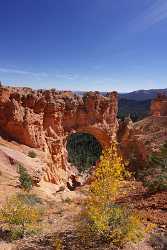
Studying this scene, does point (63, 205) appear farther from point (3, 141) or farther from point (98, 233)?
point (3, 141)

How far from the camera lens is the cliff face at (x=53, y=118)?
2970cm

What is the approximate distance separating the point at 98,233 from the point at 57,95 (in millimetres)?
23173

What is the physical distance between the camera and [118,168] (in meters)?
11.4

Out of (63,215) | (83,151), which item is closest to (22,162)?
(63,215)

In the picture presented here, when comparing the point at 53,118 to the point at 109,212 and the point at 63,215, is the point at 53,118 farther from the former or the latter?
the point at 109,212

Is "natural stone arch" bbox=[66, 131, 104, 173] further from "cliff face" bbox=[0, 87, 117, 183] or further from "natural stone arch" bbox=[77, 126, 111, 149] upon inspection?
"cliff face" bbox=[0, 87, 117, 183]

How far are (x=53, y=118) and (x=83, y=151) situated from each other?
1312 inches

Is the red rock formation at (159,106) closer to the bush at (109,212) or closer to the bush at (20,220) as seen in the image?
the bush at (20,220)

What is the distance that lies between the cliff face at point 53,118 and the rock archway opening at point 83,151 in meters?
20.4

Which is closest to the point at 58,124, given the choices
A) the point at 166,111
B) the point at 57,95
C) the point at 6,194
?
the point at 57,95

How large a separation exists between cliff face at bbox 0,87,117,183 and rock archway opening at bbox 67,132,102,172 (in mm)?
20441

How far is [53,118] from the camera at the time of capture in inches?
1303

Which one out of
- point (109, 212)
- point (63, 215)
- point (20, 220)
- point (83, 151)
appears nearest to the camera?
point (109, 212)

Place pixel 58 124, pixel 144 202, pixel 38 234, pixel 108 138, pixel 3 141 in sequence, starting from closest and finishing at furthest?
pixel 38 234, pixel 144 202, pixel 3 141, pixel 58 124, pixel 108 138
